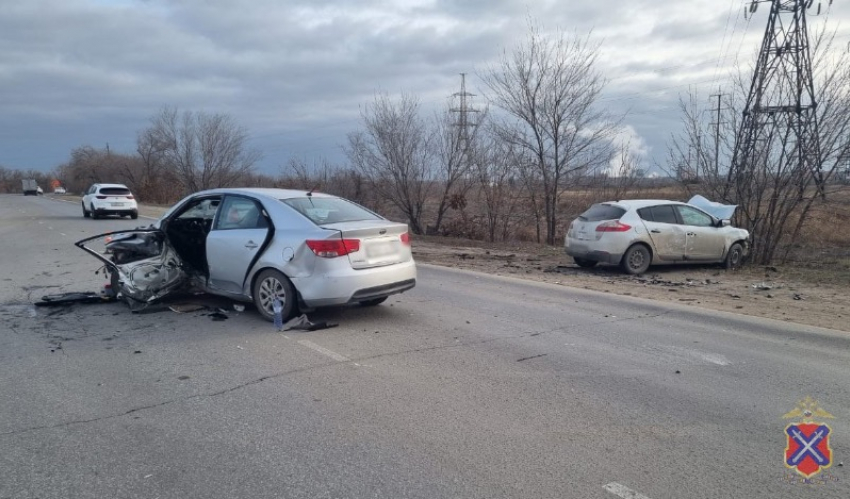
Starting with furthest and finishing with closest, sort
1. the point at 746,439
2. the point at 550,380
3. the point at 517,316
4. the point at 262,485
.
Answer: the point at 517,316, the point at 550,380, the point at 746,439, the point at 262,485

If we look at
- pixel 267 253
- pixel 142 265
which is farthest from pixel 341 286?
pixel 142 265

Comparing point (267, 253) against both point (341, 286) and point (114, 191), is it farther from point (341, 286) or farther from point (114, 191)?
point (114, 191)

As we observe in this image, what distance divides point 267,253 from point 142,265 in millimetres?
1945

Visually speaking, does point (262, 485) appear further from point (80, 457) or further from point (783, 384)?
point (783, 384)

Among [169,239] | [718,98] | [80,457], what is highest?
[718,98]

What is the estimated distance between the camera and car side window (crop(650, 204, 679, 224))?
12.5 meters

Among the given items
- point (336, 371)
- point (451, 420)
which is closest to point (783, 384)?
point (451, 420)

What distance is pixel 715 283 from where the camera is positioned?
1157cm

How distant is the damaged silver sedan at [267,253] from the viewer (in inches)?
274

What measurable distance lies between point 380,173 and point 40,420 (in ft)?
69.0

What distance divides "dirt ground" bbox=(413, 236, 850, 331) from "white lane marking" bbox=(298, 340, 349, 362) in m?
5.91

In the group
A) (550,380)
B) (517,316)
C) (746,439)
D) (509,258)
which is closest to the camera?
(746,439)

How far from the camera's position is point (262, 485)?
11.6 feet

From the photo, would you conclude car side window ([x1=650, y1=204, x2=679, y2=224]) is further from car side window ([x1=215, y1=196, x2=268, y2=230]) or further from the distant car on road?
the distant car on road
